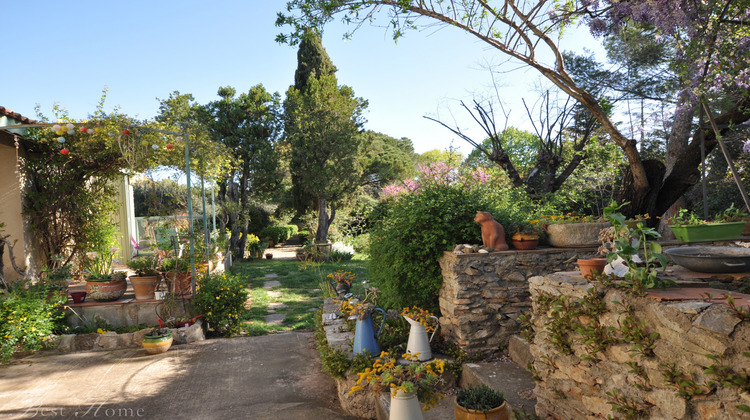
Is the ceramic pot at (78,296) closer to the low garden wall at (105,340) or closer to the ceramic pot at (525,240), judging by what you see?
the low garden wall at (105,340)

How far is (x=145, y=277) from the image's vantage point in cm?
556

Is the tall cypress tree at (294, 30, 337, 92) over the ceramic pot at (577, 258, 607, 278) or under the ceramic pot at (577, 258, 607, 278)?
over

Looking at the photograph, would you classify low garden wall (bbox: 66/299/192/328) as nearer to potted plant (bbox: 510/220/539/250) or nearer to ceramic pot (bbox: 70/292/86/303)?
ceramic pot (bbox: 70/292/86/303)

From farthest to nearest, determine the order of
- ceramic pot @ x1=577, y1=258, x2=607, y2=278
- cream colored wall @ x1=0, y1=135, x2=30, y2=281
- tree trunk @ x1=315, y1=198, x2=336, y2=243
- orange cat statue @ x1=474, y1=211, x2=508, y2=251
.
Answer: tree trunk @ x1=315, y1=198, x2=336, y2=243, cream colored wall @ x1=0, y1=135, x2=30, y2=281, orange cat statue @ x1=474, y1=211, x2=508, y2=251, ceramic pot @ x1=577, y1=258, x2=607, y2=278

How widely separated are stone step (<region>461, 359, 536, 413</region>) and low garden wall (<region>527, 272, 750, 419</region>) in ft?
1.04

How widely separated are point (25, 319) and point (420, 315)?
4416 millimetres

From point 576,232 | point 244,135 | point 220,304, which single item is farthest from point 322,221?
point 576,232

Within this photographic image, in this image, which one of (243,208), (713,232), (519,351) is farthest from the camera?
(243,208)

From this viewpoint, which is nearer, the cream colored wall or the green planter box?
the green planter box

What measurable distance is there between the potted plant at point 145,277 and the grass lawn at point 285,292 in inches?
44.3

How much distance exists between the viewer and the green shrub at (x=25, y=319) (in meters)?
4.40

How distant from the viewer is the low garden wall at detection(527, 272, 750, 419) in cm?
144

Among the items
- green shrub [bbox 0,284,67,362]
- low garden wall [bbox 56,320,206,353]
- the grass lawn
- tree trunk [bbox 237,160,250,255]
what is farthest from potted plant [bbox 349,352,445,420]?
tree trunk [bbox 237,160,250,255]

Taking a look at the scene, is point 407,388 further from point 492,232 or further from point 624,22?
point 624,22
